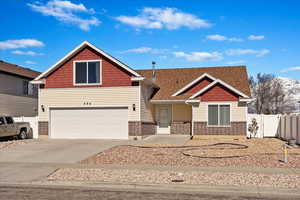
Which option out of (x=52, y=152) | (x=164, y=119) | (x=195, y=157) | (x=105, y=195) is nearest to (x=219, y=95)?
(x=164, y=119)

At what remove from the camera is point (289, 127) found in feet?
72.0

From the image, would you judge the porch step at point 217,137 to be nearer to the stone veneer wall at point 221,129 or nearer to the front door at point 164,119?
the stone veneer wall at point 221,129

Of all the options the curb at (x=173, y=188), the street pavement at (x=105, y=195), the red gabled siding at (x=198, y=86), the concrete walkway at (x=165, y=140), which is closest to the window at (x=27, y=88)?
the concrete walkway at (x=165, y=140)

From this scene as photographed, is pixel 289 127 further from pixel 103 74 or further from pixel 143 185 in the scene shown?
pixel 143 185

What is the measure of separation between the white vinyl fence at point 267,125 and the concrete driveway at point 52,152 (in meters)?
11.5

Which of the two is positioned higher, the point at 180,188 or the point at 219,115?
the point at 219,115

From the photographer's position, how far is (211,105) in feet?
78.9

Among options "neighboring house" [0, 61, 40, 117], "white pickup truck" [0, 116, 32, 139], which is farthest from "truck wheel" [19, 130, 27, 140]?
"neighboring house" [0, 61, 40, 117]

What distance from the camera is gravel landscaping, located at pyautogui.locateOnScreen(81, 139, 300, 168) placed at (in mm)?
13305

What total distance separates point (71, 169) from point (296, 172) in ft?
24.5

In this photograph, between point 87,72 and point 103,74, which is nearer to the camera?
point 103,74

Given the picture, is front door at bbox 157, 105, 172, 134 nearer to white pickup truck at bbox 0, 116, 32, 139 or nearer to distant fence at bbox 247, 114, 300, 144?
distant fence at bbox 247, 114, 300, 144

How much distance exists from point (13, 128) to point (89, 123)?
4954 mm

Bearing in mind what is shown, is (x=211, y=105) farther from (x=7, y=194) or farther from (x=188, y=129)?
(x=7, y=194)
